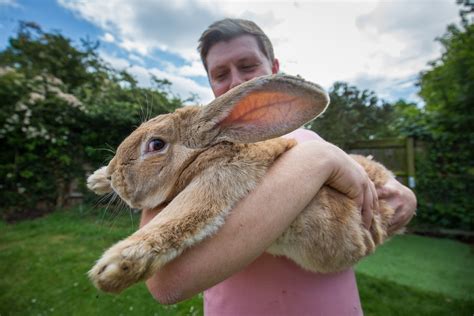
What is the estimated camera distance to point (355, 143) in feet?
23.8

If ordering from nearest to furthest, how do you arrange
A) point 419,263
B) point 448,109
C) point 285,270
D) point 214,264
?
point 214,264
point 285,270
point 419,263
point 448,109

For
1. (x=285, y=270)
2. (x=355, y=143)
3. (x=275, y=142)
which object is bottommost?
(x=355, y=143)

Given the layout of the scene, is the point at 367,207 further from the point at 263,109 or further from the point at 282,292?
the point at 263,109

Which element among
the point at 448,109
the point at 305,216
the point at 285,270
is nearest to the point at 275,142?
the point at 305,216

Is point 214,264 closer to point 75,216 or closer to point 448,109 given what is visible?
point 448,109

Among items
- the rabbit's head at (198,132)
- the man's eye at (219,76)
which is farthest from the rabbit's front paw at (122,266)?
the man's eye at (219,76)

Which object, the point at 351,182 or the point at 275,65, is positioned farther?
the point at 275,65

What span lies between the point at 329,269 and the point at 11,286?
499 centimetres

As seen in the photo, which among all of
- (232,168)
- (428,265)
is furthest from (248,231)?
(428,265)

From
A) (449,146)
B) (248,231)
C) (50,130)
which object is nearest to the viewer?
(248,231)

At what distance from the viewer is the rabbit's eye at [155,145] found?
1.17 meters

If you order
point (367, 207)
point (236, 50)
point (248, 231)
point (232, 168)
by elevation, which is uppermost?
point (236, 50)

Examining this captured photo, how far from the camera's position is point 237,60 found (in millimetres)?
1759

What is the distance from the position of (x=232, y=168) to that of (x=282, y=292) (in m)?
0.59
